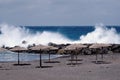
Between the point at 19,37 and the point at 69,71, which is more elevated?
the point at 19,37

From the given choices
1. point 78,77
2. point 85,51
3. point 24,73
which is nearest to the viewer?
point 78,77

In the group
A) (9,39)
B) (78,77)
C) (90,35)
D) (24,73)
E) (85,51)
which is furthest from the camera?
(90,35)

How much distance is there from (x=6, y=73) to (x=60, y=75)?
3664mm

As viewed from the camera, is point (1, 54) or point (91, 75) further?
point (1, 54)

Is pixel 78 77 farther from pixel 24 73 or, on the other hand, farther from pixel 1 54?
pixel 1 54

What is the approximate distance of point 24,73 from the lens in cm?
2759

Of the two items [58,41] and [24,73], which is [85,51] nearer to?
[24,73]

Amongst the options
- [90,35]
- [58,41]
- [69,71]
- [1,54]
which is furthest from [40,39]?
[69,71]

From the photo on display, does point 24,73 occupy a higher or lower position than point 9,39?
lower

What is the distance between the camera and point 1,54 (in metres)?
48.1

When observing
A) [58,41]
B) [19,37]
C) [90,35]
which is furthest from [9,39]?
[90,35]

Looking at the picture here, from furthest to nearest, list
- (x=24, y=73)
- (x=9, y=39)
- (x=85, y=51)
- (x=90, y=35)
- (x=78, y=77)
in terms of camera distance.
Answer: (x=90, y=35) → (x=9, y=39) → (x=85, y=51) → (x=24, y=73) → (x=78, y=77)

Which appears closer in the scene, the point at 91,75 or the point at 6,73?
the point at 91,75

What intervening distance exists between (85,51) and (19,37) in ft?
106
